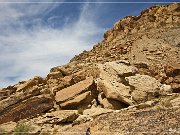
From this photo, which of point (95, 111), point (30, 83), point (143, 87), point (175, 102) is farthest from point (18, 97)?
point (175, 102)

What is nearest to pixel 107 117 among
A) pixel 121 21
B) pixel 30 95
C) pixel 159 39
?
pixel 30 95

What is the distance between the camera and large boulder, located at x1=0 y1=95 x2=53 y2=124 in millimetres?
21828

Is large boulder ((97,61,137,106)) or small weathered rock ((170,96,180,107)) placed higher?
large boulder ((97,61,137,106))

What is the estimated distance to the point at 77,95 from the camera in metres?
22.6

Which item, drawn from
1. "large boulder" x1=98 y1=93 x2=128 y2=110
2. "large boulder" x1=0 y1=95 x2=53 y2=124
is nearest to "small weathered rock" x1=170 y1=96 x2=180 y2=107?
"large boulder" x1=98 y1=93 x2=128 y2=110

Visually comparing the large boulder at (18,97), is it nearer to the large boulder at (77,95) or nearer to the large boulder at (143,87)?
the large boulder at (77,95)

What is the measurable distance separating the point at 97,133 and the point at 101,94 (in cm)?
638

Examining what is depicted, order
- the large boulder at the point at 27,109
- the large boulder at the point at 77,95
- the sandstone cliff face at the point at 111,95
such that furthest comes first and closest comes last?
the large boulder at the point at 77,95
the large boulder at the point at 27,109
the sandstone cliff face at the point at 111,95

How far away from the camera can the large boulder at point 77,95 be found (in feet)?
72.5

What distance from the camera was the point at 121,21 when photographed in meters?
40.6

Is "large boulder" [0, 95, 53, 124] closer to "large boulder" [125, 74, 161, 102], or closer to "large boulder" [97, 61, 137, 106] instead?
"large boulder" [97, 61, 137, 106]

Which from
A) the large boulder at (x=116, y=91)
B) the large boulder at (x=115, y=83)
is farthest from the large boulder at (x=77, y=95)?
the large boulder at (x=116, y=91)

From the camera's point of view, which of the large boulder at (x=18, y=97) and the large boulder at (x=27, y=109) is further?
the large boulder at (x=18, y=97)

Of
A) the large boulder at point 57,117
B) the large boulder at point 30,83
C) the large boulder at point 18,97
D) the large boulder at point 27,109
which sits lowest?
the large boulder at point 57,117
